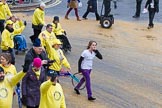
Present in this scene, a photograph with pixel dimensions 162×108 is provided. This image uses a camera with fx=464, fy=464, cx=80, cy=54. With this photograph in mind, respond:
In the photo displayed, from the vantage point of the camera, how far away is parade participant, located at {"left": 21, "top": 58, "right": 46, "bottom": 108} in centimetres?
867

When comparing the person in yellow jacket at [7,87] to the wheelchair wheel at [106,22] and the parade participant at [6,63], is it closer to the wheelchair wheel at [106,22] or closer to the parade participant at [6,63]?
the parade participant at [6,63]

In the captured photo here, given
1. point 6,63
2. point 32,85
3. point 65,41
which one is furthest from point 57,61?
point 65,41

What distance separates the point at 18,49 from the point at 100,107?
16.4 ft

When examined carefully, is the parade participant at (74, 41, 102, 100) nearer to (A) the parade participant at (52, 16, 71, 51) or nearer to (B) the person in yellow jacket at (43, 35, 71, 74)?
(B) the person in yellow jacket at (43, 35, 71, 74)

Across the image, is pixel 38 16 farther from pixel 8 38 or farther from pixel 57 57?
pixel 57 57

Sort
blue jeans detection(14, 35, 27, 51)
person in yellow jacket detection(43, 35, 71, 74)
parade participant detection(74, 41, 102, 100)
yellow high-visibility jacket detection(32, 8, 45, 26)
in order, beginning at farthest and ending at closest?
1. yellow high-visibility jacket detection(32, 8, 45, 26)
2. blue jeans detection(14, 35, 27, 51)
3. person in yellow jacket detection(43, 35, 71, 74)
4. parade participant detection(74, 41, 102, 100)

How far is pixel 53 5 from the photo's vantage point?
78.7 ft

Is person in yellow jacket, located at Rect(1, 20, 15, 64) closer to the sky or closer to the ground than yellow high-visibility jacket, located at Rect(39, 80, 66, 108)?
closer to the sky

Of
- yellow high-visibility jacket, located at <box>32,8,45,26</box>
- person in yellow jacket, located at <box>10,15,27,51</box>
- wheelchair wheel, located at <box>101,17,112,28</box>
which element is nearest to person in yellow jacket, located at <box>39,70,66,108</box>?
person in yellow jacket, located at <box>10,15,27,51</box>

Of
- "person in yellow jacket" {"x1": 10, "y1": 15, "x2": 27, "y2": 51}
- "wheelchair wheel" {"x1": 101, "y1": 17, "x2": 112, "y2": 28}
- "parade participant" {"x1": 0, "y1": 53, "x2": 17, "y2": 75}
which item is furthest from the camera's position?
"wheelchair wheel" {"x1": 101, "y1": 17, "x2": 112, "y2": 28}

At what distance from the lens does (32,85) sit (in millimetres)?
8953

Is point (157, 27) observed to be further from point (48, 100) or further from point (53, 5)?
point (48, 100)

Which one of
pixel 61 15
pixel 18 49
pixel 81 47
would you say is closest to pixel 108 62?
pixel 81 47

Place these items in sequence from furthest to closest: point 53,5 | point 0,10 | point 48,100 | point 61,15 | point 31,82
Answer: point 53,5
point 61,15
point 0,10
point 31,82
point 48,100
